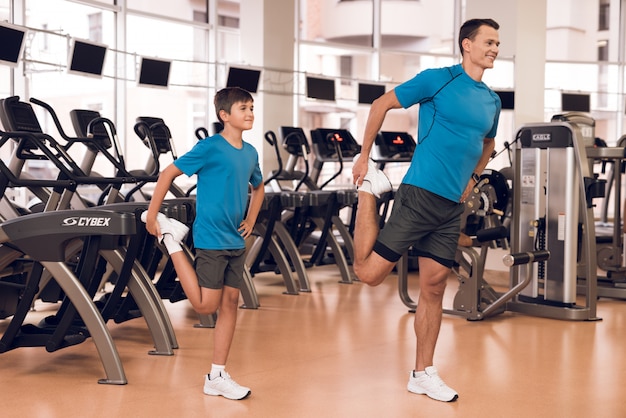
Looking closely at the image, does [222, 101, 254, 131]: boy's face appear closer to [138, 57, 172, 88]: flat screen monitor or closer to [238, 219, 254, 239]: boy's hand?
[238, 219, 254, 239]: boy's hand

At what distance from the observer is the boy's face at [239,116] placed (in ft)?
11.3

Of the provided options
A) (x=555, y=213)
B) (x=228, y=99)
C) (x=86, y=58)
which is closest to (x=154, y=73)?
(x=86, y=58)

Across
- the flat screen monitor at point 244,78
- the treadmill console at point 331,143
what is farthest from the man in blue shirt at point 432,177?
the flat screen monitor at point 244,78

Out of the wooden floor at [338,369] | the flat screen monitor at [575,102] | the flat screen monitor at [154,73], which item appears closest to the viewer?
the wooden floor at [338,369]

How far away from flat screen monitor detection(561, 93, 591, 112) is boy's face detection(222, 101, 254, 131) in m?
8.40

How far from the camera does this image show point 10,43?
18.2ft

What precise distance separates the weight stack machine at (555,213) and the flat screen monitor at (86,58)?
3.46 m

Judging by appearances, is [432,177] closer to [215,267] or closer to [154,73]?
[215,267]

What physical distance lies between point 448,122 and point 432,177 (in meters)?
0.23

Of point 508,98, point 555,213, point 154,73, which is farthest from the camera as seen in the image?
point 508,98

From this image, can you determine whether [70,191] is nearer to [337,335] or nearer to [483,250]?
[337,335]

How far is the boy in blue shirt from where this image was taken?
336 centimetres

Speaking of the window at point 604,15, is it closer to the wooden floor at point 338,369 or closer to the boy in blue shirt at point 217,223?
the wooden floor at point 338,369

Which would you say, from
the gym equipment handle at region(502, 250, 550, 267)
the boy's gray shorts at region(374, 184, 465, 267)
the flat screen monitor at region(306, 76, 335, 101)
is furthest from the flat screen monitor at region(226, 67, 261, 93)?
the boy's gray shorts at region(374, 184, 465, 267)
